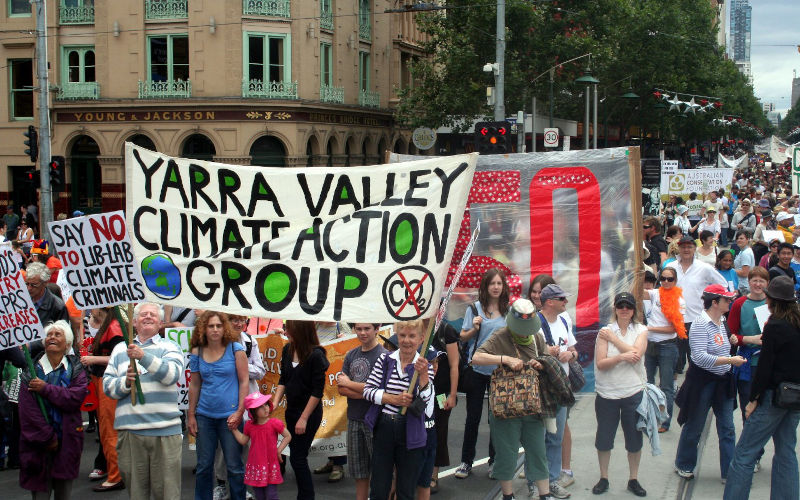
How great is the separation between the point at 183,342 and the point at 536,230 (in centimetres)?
346

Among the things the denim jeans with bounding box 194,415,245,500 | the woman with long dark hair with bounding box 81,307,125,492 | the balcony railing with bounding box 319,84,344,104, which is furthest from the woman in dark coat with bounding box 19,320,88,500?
the balcony railing with bounding box 319,84,344,104

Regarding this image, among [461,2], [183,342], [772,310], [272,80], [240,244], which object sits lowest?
[183,342]

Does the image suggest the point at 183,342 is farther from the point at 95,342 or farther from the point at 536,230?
the point at 536,230

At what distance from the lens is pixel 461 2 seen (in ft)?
124

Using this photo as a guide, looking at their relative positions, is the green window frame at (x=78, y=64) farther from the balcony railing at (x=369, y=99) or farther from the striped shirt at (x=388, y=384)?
the striped shirt at (x=388, y=384)

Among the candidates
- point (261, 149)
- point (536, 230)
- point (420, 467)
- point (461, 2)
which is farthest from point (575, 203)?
point (461, 2)

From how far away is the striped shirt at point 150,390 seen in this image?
21.5ft

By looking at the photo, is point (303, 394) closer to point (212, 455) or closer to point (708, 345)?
point (212, 455)

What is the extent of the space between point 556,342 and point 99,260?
11.9 feet

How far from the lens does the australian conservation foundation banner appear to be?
6.16m

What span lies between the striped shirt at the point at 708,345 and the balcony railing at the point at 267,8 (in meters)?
27.7

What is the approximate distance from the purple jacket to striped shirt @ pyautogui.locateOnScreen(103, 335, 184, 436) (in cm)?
51

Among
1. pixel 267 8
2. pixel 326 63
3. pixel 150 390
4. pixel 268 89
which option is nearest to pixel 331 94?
pixel 326 63

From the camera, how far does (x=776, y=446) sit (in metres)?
6.93
